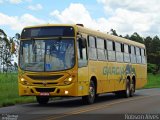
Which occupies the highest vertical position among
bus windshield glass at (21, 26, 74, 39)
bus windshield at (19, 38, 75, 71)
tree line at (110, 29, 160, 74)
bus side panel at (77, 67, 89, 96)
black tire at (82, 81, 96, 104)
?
tree line at (110, 29, 160, 74)

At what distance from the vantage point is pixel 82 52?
2070 centimetres

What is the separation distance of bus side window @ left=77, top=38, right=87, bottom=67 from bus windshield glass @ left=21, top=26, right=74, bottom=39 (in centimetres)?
53

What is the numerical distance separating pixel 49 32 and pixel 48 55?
0.95 m

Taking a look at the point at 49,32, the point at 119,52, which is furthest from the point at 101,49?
the point at 49,32

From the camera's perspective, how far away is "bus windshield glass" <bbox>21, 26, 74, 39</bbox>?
2022 centimetres

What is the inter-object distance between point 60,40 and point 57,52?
51 centimetres

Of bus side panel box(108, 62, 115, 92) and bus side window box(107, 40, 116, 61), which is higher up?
bus side window box(107, 40, 116, 61)

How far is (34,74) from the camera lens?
65.9 ft

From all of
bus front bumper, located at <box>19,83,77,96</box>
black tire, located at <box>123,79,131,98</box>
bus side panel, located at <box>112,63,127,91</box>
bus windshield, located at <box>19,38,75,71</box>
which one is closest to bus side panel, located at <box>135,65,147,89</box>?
black tire, located at <box>123,79,131,98</box>

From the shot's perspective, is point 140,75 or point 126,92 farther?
point 140,75

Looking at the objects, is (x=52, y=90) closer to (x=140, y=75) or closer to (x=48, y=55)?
(x=48, y=55)

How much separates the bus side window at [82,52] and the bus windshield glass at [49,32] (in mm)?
530

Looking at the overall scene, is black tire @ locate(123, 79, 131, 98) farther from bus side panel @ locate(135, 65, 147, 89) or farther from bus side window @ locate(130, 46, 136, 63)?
bus side panel @ locate(135, 65, 147, 89)

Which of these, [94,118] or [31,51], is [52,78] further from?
[94,118]
